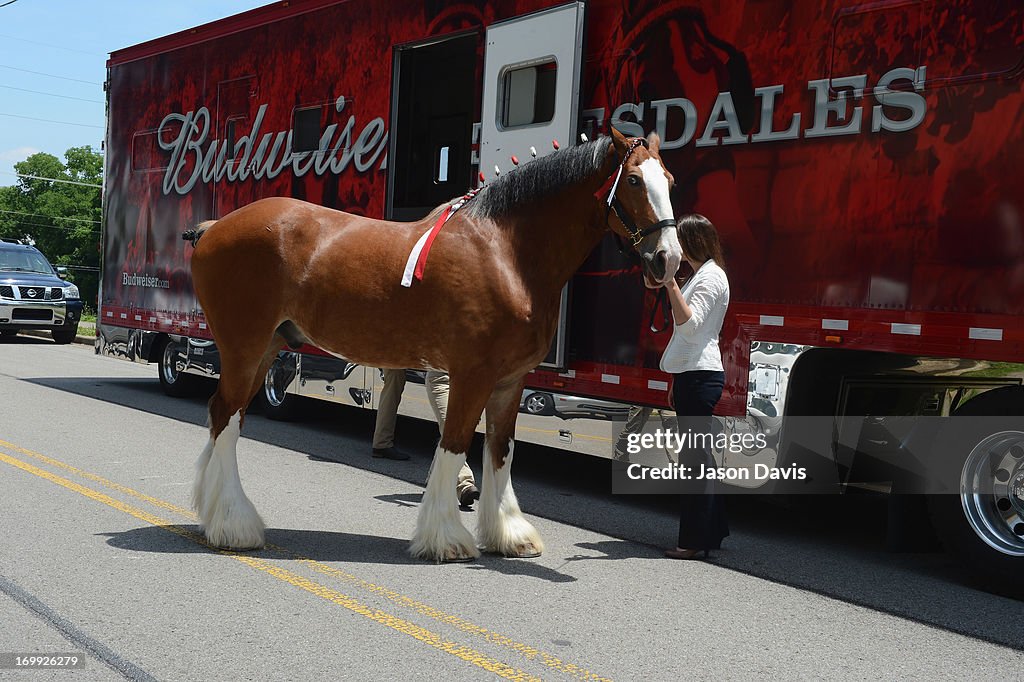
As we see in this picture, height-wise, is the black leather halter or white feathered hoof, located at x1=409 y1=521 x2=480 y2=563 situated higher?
the black leather halter

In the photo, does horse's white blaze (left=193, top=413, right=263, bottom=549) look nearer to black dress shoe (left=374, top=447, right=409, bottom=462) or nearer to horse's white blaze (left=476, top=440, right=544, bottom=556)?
horse's white blaze (left=476, top=440, right=544, bottom=556)

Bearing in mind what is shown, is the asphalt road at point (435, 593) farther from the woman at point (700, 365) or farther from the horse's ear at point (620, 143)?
the horse's ear at point (620, 143)

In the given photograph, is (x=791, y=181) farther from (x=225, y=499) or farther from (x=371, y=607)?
(x=225, y=499)

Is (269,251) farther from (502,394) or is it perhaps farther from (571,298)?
(571,298)

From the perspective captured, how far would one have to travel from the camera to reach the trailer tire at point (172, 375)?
1188 centimetres

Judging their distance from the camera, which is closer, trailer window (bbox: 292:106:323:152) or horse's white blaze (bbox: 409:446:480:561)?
horse's white blaze (bbox: 409:446:480:561)

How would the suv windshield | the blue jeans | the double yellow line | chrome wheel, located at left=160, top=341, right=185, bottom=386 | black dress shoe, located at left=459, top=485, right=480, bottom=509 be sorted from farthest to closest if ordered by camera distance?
1. the suv windshield
2. chrome wheel, located at left=160, top=341, right=185, bottom=386
3. black dress shoe, located at left=459, top=485, right=480, bottom=509
4. the blue jeans
5. the double yellow line

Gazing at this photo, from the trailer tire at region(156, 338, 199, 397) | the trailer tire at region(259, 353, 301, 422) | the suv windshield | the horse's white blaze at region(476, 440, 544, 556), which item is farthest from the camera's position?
the suv windshield

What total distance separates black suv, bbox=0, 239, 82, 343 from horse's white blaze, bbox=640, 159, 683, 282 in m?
20.1

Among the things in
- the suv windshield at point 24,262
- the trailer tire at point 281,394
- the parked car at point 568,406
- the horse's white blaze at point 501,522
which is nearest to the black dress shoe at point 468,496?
the parked car at point 568,406

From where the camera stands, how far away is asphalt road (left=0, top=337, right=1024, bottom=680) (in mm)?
3859

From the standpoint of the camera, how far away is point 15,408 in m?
10.4

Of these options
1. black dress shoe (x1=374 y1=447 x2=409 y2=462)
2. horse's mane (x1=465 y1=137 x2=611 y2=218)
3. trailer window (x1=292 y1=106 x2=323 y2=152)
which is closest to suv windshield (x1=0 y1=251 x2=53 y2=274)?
trailer window (x1=292 y1=106 x2=323 y2=152)

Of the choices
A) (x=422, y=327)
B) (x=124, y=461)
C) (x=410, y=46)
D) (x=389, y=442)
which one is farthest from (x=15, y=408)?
(x=422, y=327)
